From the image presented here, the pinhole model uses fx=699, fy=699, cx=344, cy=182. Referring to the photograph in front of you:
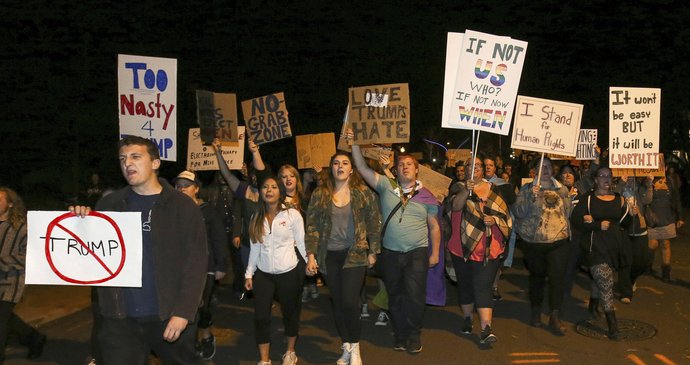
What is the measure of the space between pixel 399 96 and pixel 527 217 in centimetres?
201

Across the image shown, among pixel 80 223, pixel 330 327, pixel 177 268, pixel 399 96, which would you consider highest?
pixel 399 96

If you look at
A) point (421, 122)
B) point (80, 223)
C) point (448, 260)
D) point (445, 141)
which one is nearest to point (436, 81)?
point (421, 122)

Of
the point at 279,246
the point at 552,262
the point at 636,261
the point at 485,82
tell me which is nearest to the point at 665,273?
the point at 636,261

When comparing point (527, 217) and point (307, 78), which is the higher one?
point (307, 78)

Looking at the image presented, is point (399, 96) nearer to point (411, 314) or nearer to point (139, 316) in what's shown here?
point (411, 314)

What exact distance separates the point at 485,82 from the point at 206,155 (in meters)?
5.51

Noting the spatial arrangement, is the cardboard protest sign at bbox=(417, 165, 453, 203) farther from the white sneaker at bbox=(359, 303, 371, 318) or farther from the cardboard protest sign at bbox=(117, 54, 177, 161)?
the cardboard protest sign at bbox=(117, 54, 177, 161)

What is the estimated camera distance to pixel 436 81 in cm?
3956

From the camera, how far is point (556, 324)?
7625mm

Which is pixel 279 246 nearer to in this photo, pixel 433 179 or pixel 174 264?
pixel 174 264

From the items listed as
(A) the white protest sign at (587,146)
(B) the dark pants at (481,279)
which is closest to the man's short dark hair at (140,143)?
(B) the dark pants at (481,279)

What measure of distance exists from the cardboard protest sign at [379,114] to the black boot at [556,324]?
251cm

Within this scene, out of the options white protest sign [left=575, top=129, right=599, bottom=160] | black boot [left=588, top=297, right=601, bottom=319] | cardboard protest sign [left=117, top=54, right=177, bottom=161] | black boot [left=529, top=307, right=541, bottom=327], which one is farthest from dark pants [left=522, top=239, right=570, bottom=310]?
white protest sign [left=575, top=129, right=599, bottom=160]

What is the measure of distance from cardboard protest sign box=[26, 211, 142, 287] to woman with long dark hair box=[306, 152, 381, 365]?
2411 mm
